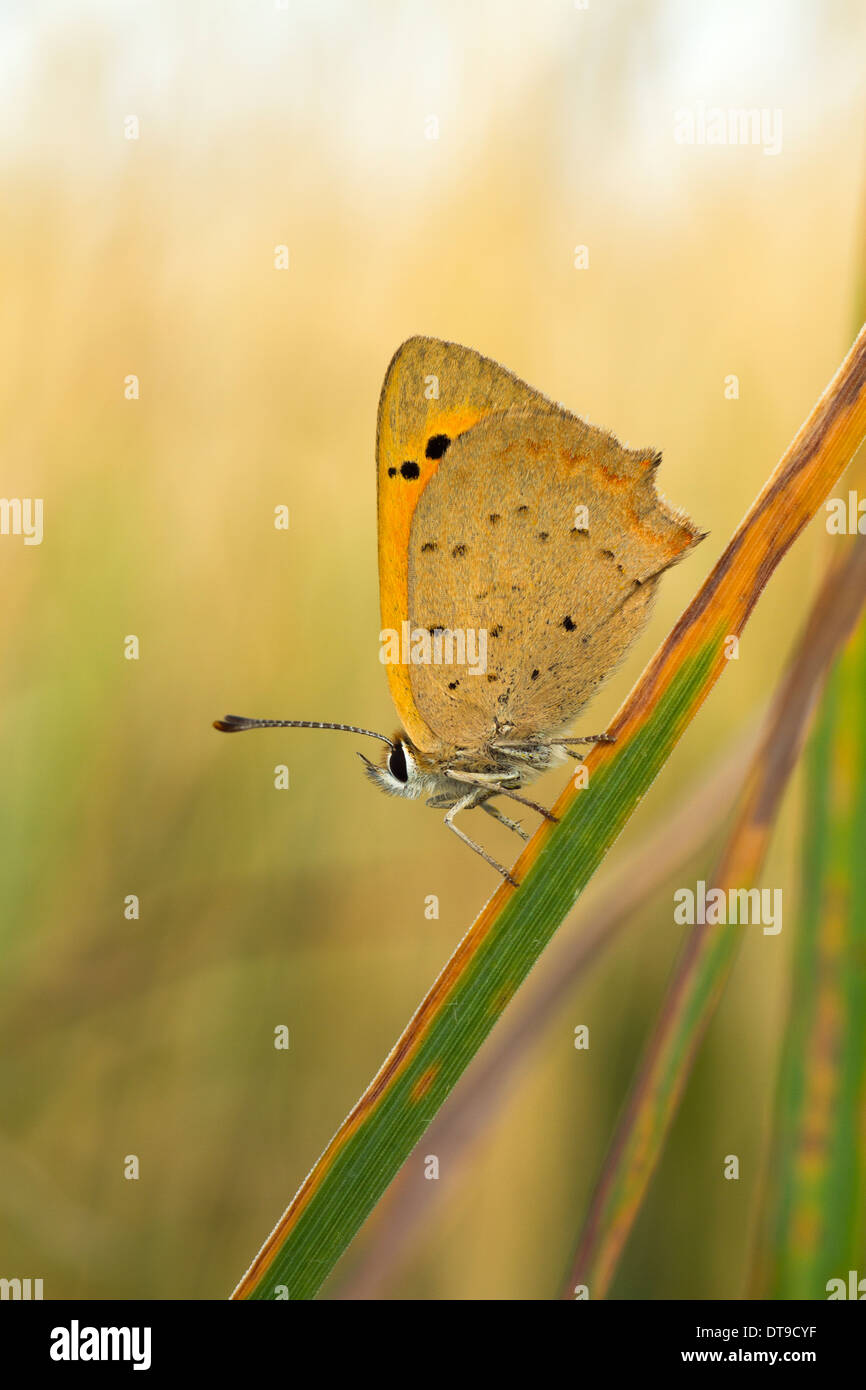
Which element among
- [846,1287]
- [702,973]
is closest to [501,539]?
[702,973]

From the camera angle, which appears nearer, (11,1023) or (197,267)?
(11,1023)

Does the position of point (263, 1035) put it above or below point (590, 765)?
below

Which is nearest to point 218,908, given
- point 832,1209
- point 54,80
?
point 832,1209

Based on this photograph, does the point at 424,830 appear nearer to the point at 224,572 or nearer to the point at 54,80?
the point at 224,572

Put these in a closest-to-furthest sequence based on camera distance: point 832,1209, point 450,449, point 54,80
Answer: point 832,1209, point 450,449, point 54,80

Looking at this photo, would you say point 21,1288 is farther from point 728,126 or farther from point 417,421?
point 728,126

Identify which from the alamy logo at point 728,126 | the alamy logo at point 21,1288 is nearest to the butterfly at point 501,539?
the alamy logo at point 21,1288
